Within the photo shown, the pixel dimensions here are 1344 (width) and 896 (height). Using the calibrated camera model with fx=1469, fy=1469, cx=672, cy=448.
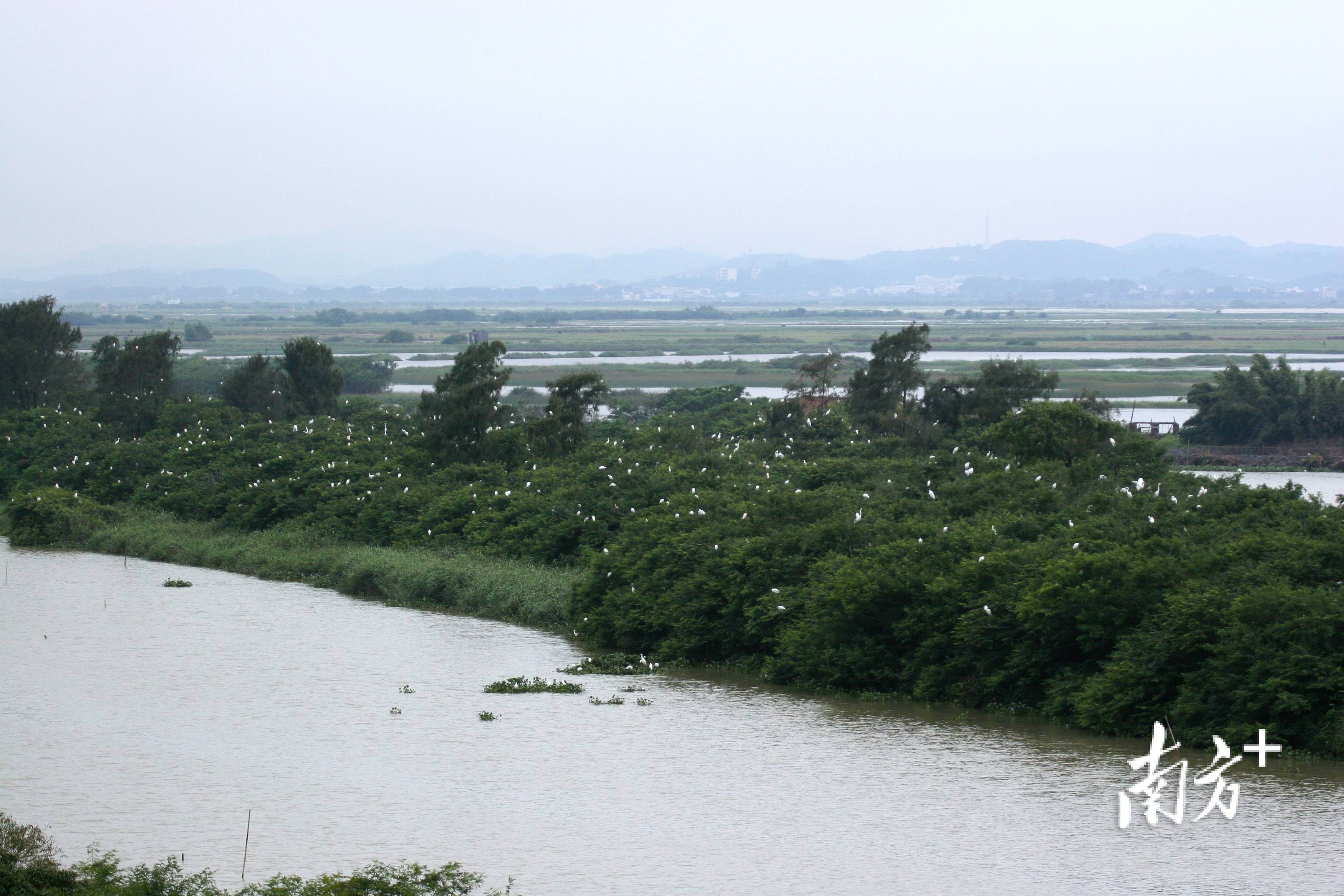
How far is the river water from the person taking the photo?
41.7 feet

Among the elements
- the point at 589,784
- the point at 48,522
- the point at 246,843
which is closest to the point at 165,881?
the point at 246,843

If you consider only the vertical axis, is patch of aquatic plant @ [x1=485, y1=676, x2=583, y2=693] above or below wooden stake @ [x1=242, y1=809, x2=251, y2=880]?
below

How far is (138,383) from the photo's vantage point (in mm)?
45188

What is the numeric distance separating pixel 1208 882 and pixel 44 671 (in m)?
16.5

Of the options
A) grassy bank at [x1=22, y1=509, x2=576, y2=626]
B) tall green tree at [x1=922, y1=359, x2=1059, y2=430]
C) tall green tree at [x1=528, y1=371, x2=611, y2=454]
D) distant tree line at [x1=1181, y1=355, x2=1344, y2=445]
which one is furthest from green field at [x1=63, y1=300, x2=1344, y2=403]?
grassy bank at [x1=22, y1=509, x2=576, y2=626]

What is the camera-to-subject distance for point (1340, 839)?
12719 millimetres

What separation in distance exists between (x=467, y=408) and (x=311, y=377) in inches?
538

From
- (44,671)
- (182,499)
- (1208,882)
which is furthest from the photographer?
(182,499)

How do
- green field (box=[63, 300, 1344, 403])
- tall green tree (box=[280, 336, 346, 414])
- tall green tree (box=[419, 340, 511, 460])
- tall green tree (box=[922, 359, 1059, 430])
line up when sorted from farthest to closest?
green field (box=[63, 300, 1344, 403])
tall green tree (box=[280, 336, 346, 414])
tall green tree (box=[922, 359, 1059, 430])
tall green tree (box=[419, 340, 511, 460])

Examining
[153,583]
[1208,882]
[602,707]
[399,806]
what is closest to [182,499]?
[153,583]

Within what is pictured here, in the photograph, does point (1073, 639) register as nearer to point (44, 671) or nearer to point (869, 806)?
point (869, 806)

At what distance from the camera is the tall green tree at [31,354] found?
164ft

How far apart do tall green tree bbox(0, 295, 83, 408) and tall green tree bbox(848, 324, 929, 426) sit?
1100 inches

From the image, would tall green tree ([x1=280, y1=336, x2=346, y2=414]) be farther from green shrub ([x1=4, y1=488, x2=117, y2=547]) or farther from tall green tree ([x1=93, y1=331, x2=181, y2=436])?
green shrub ([x1=4, y1=488, x2=117, y2=547])
